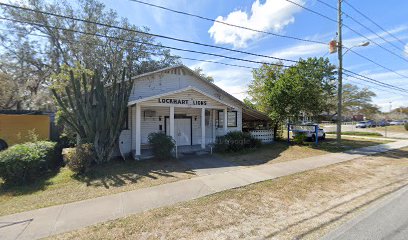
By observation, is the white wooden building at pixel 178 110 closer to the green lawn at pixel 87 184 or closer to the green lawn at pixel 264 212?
the green lawn at pixel 87 184

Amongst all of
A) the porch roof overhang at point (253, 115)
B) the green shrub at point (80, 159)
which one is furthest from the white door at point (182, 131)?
the green shrub at point (80, 159)

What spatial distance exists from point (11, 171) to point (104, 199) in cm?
383

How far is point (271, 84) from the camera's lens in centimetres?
1700

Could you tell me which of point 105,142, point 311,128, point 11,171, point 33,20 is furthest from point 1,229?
point 33,20

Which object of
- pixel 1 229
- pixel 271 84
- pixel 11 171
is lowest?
pixel 1 229

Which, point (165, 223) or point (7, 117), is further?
point (7, 117)

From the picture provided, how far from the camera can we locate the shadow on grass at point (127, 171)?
7.41 metres

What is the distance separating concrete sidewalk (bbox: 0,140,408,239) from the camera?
434cm

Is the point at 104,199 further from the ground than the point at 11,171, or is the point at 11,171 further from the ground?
the point at 11,171

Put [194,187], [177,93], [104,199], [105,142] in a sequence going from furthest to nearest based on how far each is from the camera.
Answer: [177,93] < [105,142] < [194,187] < [104,199]

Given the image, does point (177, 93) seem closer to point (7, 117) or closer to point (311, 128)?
point (7, 117)

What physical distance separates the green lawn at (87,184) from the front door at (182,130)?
4.46 metres

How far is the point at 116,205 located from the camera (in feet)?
17.7

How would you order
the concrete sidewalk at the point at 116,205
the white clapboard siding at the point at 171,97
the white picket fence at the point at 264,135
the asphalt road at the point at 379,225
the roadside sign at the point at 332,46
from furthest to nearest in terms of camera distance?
the white picket fence at the point at 264,135 → the roadside sign at the point at 332,46 → the white clapboard siding at the point at 171,97 → the concrete sidewalk at the point at 116,205 → the asphalt road at the point at 379,225
